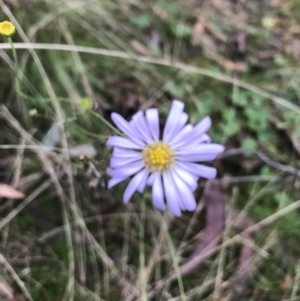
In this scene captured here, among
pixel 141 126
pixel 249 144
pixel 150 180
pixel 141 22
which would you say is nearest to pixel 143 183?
pixel 150 180

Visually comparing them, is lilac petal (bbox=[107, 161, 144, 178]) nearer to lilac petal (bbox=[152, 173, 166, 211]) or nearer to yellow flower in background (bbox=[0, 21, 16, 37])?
lilac petal (bbox=[152, 173, 166, 211])

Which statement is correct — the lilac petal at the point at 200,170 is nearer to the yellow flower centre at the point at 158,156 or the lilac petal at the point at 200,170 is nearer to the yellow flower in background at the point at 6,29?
the yellow flower centre at the point at 158,156

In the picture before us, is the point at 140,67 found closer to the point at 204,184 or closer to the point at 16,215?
the point at 204,184

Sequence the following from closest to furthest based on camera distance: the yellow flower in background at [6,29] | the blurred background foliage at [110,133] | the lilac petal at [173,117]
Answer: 1. the yellow flower in background at [6,29]
2. the lilac petal at [173,117]
3. the blurred background foliage at [110,133]

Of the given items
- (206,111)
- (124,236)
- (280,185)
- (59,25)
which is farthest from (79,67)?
(280,185)

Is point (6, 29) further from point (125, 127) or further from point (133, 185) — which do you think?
point (133, 185)

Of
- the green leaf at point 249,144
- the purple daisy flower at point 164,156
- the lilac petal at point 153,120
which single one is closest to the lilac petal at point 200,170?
the purple daisy flower at point 164,156
